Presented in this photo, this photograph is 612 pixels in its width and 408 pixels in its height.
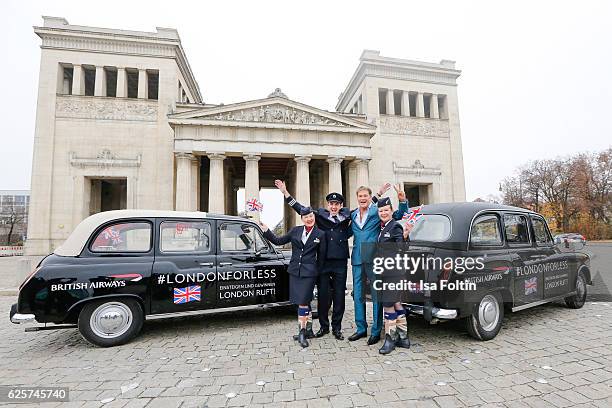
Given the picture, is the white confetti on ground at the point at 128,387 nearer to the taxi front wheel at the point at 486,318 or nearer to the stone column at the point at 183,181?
the taxi front wheel at the point at 486,318

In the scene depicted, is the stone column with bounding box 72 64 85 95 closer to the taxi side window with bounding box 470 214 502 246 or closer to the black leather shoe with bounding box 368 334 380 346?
the black leather shoe with bounding box 368 334 380 346

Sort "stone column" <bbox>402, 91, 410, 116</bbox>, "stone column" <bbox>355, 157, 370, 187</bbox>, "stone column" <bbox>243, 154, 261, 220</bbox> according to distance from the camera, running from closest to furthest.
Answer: "stone column" <bbox>243, 154, 261, 220</bbox> < "stone column" <bbox>355, 157, 370, 187</bbox> < "stone column" <bbox>402, 91, 410, 116</bbox>

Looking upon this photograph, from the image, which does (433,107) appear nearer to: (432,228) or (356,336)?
(432,228)

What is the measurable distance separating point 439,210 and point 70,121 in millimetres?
29432

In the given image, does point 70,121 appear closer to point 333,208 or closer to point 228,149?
point 228,149

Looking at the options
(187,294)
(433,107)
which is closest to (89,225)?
(187,294)

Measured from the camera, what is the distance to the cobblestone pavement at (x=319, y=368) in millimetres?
2830

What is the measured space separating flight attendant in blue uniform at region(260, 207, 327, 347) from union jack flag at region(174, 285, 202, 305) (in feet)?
5.06

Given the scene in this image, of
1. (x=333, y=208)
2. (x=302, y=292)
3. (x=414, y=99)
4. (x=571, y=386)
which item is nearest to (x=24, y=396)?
(x=302, y=292)

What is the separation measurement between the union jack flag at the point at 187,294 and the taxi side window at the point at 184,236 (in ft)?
2.02

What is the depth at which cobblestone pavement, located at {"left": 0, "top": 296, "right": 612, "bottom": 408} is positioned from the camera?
2.83 m

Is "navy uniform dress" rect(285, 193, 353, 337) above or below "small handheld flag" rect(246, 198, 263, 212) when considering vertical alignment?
below

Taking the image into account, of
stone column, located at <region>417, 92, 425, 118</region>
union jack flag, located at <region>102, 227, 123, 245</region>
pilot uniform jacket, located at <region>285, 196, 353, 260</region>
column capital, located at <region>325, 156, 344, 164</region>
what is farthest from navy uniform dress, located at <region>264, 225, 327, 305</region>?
stone column, located at <region>417, 92, 425, 118</region>

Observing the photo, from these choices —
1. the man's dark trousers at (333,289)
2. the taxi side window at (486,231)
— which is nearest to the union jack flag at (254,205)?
the man's dark trousers at (333,289)
